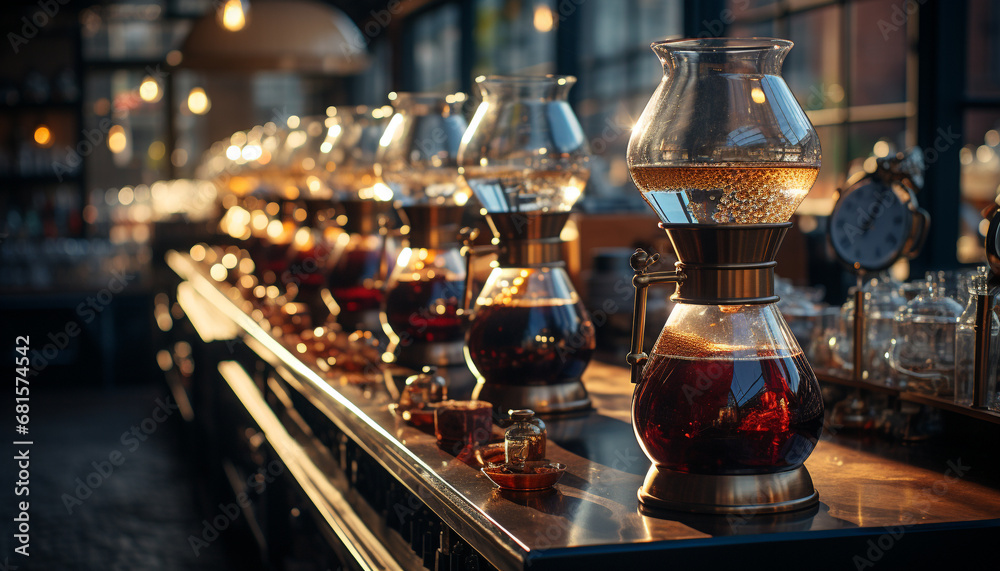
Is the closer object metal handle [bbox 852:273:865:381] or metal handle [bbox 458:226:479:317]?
metal handle [bbox 852:273:865:381]

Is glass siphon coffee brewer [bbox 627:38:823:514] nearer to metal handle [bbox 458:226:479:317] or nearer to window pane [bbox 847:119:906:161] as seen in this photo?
metal handle [bbox 458:226:479:317]

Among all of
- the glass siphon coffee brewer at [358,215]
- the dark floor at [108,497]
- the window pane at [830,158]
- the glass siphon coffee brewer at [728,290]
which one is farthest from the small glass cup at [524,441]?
the window pane at [830,158]

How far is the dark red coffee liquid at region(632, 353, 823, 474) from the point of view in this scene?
3.30ft

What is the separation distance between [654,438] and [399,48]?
9.33 metres

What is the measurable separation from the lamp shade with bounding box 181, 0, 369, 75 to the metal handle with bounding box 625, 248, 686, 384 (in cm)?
349

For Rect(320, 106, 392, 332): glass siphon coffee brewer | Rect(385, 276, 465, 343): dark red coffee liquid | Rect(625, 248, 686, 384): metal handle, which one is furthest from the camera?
Rect(320, 106, 392, 332): glass siphon coffee brewer

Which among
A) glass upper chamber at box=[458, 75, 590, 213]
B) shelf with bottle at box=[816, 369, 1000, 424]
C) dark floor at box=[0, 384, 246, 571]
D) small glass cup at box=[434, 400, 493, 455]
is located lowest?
dark floor at box=[0, 384, 246, 571]

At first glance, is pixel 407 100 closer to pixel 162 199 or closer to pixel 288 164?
pixel 288 164

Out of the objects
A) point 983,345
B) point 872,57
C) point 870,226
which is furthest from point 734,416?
point 872,57

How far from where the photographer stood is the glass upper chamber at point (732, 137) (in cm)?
101

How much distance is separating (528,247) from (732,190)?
58cm

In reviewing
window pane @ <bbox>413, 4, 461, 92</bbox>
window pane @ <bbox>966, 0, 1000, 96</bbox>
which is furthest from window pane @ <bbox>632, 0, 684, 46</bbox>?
window pane @ <bbox>966, 0, 1000, 96</bbox>

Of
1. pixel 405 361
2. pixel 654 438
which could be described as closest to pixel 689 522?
pixel 654 438

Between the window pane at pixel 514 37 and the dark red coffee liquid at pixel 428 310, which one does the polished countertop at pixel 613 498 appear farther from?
the window pane at pixel 514 37
